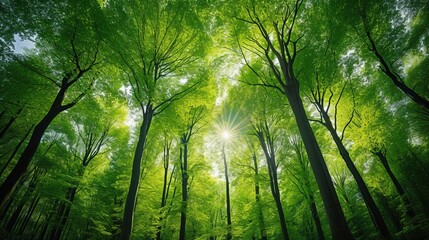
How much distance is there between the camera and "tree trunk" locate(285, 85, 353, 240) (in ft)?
13.7

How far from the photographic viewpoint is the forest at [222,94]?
7117mm

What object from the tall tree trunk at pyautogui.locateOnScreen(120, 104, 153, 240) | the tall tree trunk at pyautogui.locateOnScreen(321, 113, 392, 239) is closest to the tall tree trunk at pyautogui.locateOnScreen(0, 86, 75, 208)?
the tall tree trunk at pyautogui.locateOnScreen(120, 104, 153, 240)

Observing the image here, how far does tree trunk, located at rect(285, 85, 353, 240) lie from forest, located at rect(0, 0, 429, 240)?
3cm

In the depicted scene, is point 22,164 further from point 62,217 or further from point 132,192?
point 62,217

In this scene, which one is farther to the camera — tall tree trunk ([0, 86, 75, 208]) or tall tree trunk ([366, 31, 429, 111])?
tall tree trunk ([366, 31, 429, 111])

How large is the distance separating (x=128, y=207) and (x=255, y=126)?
7.74m

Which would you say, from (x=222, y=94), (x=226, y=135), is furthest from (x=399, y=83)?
(x=226, y=135)

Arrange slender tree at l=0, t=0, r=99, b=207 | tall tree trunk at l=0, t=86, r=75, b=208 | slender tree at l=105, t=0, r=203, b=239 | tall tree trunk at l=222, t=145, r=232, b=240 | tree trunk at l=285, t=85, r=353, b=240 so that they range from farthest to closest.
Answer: tall tree trunk at l=222, t=145, r=232, b=240 → slender tree at l=0, t=0, r=99, b=207 → slender tree at l=105, t=0, r=203, b=239 → tall tree trunk at l=0, t=86, r=75, b=208 → tree trunk at l=285, t=85, r=353, b=240

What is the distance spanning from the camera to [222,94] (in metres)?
13.9

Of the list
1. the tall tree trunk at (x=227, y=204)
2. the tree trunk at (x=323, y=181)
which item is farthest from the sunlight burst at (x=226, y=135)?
the tree trunk at (x=323, y=181)

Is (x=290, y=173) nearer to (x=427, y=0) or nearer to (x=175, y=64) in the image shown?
(x=175, y=64)

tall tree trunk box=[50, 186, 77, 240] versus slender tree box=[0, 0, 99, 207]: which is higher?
slender tree box=[0, 0, 99, 207]

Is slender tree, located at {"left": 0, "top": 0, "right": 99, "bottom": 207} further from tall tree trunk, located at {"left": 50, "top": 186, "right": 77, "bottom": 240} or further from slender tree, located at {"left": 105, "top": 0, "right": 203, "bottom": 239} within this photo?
tall tree trunk, located at {"left": 50, "top": 186, "right": 77, "bottom": 240}

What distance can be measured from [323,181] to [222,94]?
10.0m
